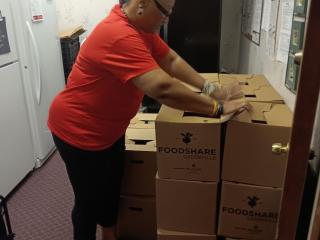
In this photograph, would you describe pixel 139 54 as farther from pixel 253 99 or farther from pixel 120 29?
pixel 253 99

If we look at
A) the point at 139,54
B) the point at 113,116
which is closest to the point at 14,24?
the point at 113,116

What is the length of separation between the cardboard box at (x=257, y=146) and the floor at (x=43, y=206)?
3.58 ft

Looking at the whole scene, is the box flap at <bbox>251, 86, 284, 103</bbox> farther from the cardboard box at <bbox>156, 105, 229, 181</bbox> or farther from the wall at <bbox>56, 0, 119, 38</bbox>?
the wall at <bbox>56, 0, 119, 38</bbox>

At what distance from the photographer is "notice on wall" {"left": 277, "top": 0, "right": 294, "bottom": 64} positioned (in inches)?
61.7

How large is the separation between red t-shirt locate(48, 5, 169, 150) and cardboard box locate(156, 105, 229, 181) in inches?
7.6

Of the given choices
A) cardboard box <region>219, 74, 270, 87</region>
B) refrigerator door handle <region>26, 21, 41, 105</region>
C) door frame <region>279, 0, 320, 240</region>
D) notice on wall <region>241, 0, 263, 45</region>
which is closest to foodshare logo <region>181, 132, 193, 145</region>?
cardboard box <region>219, 74, 270, 87</region>

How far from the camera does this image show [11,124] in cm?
240

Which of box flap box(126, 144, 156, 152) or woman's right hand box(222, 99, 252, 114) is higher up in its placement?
woman's right hand box(222, 99, 252, 114)

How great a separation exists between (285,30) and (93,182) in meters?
1.18

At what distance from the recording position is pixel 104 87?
1.38 metres

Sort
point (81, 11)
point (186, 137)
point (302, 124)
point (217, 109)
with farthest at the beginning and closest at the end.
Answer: point (81, 11), point (186, 137), point (217, 109), point (302, 124)

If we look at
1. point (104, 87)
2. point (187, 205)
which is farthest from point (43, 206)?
point (104, 87)

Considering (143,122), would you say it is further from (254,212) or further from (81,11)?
(81,11)

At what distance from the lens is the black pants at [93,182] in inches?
59.1
